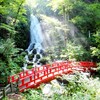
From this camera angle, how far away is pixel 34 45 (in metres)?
28.7

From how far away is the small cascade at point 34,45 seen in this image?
25.1 metres

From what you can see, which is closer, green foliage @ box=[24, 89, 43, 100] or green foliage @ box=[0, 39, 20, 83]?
green foliage @ box=[24, 89, 43, 100]

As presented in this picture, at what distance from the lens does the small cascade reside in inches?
989

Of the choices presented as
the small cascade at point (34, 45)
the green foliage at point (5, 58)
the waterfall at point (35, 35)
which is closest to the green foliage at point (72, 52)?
the small cascade at point (34, 45)

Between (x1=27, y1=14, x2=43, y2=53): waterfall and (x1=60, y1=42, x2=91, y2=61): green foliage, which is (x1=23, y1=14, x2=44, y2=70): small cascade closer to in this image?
(x1=27, y1=14, x2=43, y2=53): waterfall

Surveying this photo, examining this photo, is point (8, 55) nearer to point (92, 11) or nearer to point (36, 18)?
point (92, 11)

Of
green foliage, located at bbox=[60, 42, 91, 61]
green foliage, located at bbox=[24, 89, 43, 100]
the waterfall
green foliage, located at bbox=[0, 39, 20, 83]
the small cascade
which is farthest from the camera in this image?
the waterfall

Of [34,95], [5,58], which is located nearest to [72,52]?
[5,58]

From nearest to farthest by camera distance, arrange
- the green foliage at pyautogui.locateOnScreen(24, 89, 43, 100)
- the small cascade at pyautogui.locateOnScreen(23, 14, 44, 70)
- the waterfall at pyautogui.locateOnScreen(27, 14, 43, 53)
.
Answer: the green foliage at pyautogui.locateOnScreen(24, 89, 43, 100) < the small cascade at pyautogui.locateOnScreen(23, 14, 44, 70) < the waterfall at pyautogui.locateOnScreen(27, 14, 43, 53)

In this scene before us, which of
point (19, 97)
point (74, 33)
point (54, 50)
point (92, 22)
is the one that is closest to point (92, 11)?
point (92, 22)

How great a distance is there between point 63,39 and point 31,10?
9.84 m

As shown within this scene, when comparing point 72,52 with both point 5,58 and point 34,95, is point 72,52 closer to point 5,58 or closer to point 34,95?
point 5,58

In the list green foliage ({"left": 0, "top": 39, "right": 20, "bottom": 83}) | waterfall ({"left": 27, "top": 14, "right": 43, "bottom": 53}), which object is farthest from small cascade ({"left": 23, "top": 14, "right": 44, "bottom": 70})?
green foliage ({"left": 0, "top": 39, "right": 20, "bottom": 83})

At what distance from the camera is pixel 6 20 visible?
20828 millimetres
